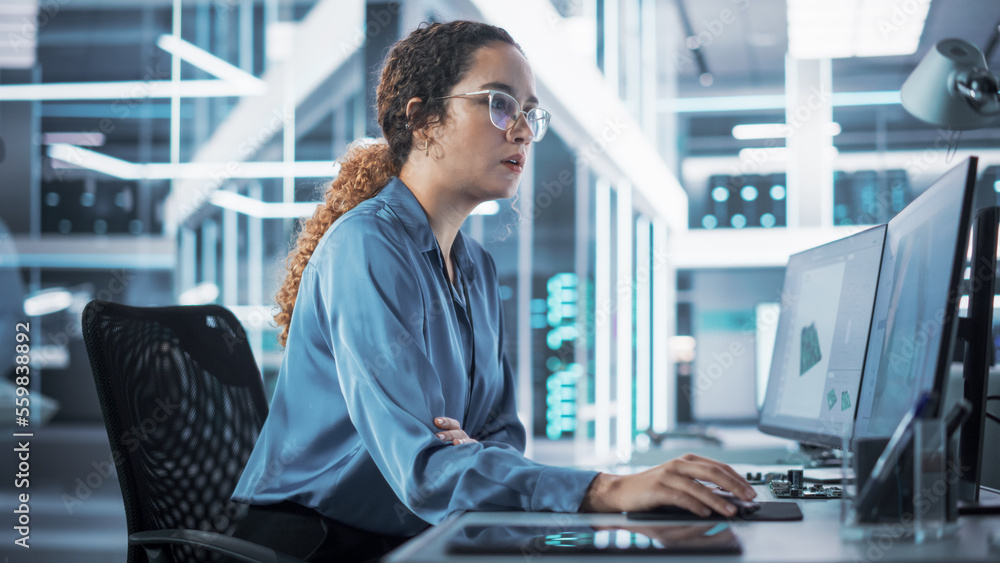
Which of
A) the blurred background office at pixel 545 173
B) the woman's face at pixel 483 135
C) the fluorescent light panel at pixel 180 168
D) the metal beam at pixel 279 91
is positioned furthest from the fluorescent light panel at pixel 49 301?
the woman's face at pixel 483 135

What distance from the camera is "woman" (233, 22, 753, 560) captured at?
92 centimetres

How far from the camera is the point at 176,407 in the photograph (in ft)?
4.54

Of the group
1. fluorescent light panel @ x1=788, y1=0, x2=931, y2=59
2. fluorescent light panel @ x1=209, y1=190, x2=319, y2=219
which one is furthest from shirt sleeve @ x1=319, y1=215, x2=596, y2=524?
fluorescent light panel @ x1=788, y1=0, x2=931, y2=59

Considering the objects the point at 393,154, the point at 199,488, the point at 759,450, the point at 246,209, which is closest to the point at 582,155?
the point at 246,209

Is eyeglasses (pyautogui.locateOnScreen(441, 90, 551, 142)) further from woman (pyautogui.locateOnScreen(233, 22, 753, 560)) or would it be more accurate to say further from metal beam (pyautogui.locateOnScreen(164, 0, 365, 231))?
metal beam (pyautogui.locateOnScreen(164, 0, 365, 231))

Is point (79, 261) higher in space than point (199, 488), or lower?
higher

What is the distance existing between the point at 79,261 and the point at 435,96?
4.00m

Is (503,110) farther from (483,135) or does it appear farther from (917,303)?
(917,303)

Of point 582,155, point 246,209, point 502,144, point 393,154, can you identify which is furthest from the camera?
point 582,155

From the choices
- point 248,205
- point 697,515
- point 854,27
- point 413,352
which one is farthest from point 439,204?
point 854,27

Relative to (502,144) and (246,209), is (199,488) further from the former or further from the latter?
(246,209)

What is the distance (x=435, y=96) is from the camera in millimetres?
1332

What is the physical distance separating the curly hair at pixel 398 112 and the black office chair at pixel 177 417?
140mm

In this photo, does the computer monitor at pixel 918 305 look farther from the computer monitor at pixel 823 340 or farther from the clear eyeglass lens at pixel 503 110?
the clear eyeglass lens at pixel 503 110
